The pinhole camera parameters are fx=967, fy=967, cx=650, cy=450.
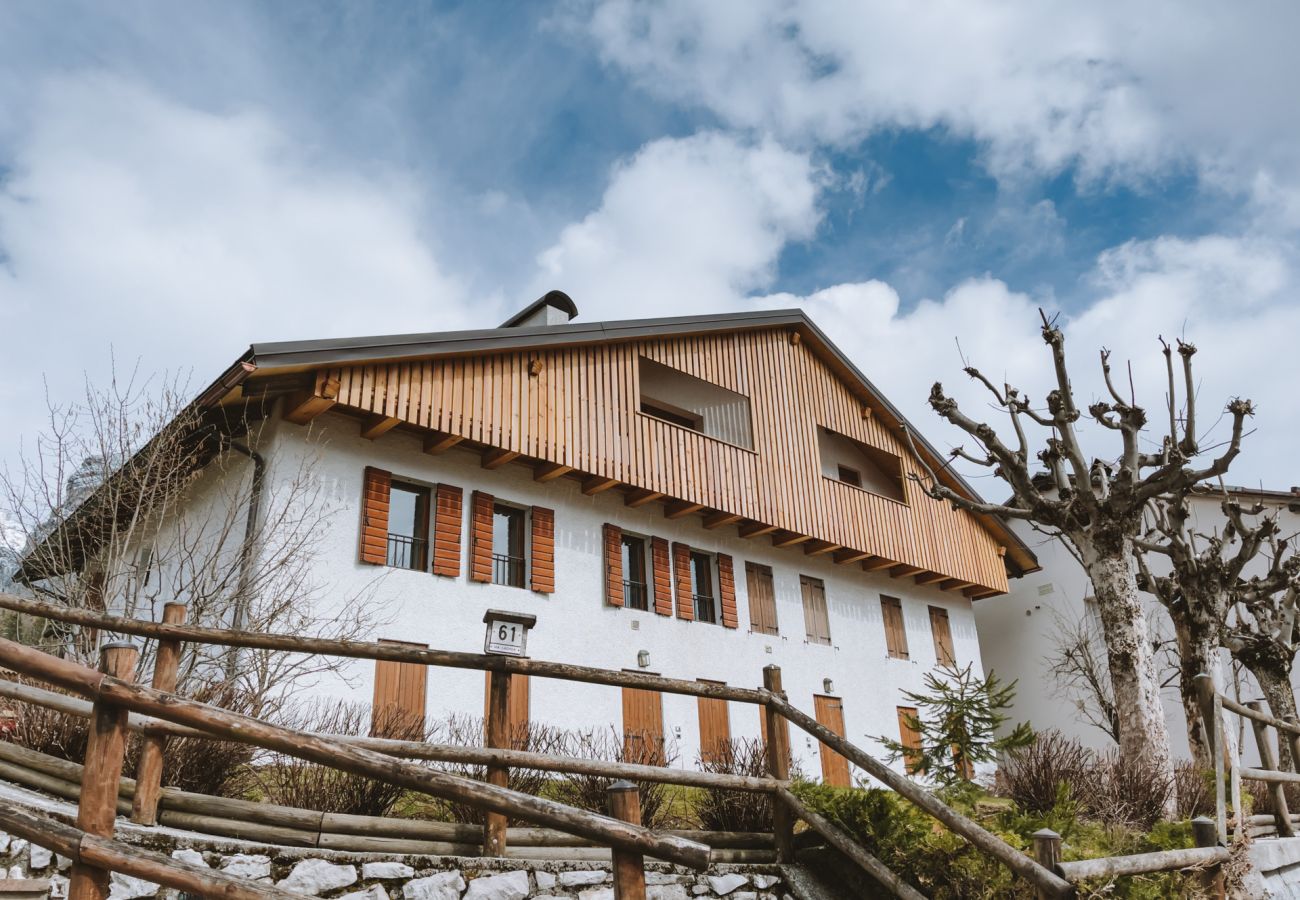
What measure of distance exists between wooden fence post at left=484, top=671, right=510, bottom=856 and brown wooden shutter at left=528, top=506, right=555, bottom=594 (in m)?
8.96

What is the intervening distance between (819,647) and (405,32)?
1414 cm

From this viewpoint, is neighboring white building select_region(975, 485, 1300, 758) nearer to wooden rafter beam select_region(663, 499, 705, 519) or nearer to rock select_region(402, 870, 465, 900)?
wooden rafter beam select_region(663, 499, 705, 519)

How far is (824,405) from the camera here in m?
20.9

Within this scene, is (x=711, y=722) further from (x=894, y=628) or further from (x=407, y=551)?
(x=894, y=628)

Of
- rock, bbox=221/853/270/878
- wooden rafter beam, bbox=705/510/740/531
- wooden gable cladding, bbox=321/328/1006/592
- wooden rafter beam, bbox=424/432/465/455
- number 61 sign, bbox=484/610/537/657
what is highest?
wooden gable cladding, bbox=321/328/1006/592

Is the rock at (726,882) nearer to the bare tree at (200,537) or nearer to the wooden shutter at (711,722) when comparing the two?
the bare tree at (200,537)

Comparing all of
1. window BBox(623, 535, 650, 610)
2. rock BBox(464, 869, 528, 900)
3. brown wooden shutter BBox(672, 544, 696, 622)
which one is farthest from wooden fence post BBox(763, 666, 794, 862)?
brown wooden shutter BBox(672, 544, 696, 622)

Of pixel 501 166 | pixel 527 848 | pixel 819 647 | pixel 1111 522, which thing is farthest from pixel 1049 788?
pixel 819 647

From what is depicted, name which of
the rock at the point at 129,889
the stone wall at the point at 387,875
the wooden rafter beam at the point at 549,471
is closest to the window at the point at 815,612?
the wooden rafter beam at the point at 549,471

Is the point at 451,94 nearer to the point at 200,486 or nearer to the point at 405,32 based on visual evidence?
the point at 405,32

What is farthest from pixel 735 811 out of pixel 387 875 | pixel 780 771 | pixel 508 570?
pixel 508 570

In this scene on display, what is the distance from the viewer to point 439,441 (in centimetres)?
1410

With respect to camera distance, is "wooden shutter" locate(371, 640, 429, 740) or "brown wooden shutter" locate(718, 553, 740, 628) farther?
"brown wooden shutter" locate(718, 553, 740, 628)

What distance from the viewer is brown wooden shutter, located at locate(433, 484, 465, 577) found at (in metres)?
13.9
